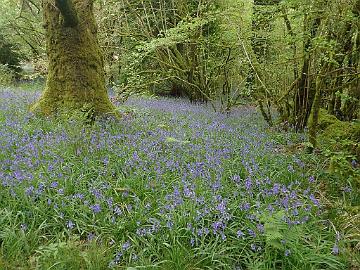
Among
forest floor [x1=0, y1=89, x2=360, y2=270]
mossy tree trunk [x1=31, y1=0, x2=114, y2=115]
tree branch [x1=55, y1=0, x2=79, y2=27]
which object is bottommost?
forest floor [x1=0, y1=89, x2=360, y2=270]

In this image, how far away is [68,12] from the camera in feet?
20.8

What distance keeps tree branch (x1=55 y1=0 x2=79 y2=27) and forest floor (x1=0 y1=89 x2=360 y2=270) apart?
6.91 feet

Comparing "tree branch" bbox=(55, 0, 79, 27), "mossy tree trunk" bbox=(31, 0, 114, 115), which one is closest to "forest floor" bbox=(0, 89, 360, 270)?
"mossy tree trunk" bbox=(31, 0, 114, 115)

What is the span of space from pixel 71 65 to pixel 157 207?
426 centimetres

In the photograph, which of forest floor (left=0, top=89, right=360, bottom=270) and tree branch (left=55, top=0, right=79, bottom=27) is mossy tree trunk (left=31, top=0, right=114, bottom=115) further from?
forest floor (left=0, top=89, right=360, bottom=270)

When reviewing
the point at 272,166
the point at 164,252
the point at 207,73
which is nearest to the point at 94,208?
the point at 164,252

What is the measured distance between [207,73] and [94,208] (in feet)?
30.9

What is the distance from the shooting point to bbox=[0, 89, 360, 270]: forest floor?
3002mm

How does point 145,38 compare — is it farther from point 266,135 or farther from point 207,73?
point 266,135

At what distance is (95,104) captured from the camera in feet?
23.2

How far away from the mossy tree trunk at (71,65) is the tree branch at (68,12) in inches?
1.4

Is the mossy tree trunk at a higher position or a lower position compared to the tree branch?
lower

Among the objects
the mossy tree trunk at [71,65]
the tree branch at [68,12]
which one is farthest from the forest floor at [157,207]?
the tree branch at [68,12]

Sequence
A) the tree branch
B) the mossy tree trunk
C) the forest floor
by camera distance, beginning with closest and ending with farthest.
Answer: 1. the forest floor
2. the tree branch
3. the mossy tree trunk
